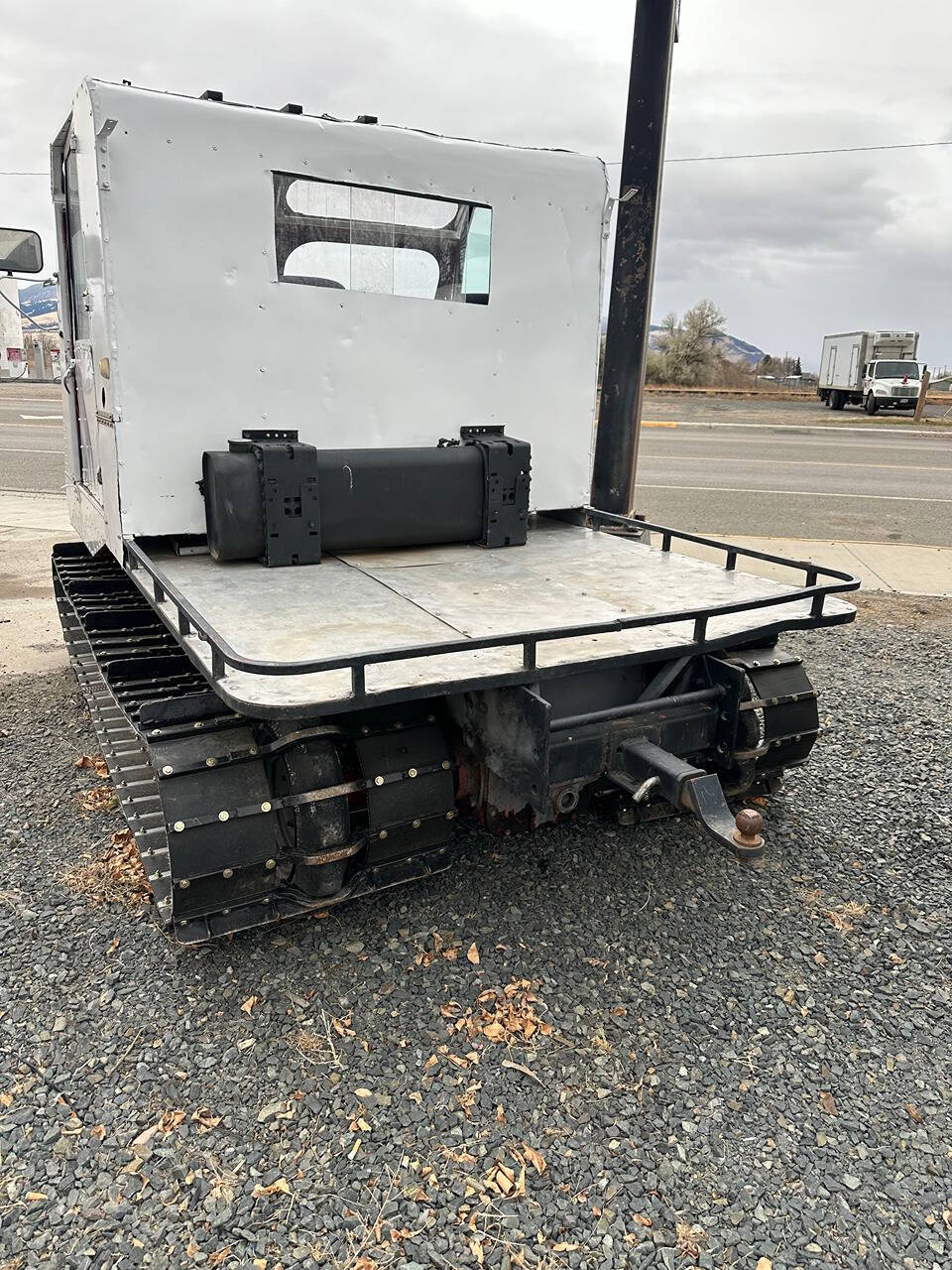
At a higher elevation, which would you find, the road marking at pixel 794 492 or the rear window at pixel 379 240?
the rear window at pixel 379 240

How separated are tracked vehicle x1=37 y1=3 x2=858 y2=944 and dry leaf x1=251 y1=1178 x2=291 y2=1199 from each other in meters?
0.88

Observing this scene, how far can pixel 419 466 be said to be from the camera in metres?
4.63

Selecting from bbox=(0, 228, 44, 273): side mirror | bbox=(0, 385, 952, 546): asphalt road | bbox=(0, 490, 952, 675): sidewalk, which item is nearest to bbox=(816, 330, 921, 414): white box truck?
bbox=(0, 385, 952, 546): asphalt road

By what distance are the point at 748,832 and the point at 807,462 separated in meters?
18.5

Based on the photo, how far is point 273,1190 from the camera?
238 cm

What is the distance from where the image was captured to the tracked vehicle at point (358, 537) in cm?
312

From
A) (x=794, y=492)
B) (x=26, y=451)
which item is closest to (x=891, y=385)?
(x=794, y=492)

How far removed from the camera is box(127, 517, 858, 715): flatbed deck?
9.42 ft

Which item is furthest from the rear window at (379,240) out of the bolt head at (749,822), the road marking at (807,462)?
the road marking at (807,462)

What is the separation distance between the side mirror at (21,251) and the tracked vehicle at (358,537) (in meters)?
0.19

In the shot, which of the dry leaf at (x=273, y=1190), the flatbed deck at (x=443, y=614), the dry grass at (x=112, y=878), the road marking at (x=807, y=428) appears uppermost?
the road marking at (x=807, y=428)

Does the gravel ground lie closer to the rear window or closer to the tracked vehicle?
the tracked vehicle

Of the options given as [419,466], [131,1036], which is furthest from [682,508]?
[131,1036]

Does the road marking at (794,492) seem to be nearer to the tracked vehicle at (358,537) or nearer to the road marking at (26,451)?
the tracked vehicle at (358,537)
